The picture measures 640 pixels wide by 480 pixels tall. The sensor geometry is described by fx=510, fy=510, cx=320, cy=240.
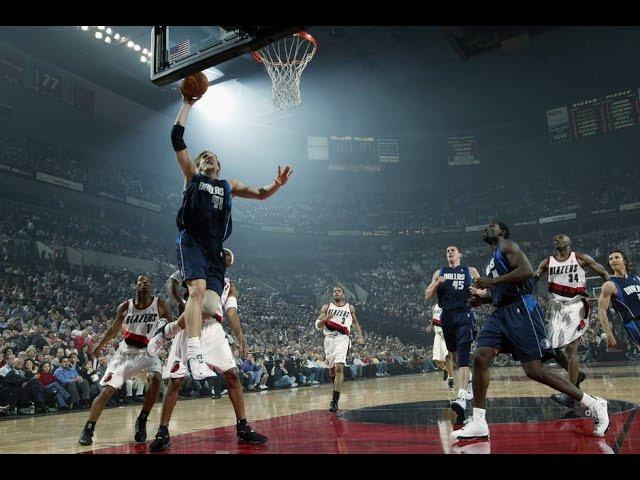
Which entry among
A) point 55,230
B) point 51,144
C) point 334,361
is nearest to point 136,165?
point 51,144

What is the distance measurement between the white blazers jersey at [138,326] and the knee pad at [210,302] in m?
1.48

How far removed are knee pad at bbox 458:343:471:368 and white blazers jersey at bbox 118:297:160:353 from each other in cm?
365

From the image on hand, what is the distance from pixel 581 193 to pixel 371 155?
46.1 ft

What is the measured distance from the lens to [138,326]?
5.47 metres

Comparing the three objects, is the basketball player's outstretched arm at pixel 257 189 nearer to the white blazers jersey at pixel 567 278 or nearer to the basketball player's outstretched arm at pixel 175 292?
the basketball player's outstretched arm at pixel 175 292

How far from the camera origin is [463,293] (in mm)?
6648

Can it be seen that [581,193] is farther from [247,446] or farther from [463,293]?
[247,446]

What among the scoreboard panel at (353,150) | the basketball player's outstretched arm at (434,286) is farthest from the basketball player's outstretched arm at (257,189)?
the scoreboard panel at (353,150)

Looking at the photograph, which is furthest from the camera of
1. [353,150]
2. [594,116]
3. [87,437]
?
[353,150]

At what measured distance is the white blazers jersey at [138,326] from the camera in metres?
5.41

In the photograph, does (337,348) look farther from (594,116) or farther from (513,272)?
(594,116)

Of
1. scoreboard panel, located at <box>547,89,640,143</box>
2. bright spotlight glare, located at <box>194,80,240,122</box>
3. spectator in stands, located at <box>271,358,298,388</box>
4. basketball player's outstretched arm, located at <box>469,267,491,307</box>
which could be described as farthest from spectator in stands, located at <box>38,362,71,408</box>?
scoreboard panel, located at <box>547,89,640,143</box>

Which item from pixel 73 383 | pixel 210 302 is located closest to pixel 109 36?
pixel 73 383

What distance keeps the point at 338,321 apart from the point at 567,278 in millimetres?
3600
